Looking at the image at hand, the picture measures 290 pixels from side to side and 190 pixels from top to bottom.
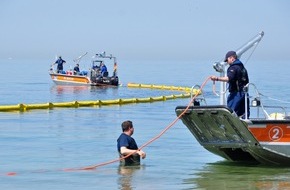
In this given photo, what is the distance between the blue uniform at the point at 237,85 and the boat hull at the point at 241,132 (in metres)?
0.33

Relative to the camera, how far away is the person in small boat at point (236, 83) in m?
14.1

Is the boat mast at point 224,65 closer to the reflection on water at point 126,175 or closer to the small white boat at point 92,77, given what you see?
the reflection on water at point 126,175

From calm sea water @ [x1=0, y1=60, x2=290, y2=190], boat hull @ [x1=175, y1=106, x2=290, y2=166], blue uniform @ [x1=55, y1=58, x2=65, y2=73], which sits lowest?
calm sea water @ [x1=0, y1=60, x2=290, y2=190]

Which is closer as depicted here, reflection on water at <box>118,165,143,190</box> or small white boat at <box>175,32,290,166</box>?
reflection on water at <box>118,165,143,190</box>

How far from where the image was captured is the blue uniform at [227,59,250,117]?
46.2ft

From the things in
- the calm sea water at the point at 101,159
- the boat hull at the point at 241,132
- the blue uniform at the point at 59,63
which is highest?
the blue uniform at the point at 59,63

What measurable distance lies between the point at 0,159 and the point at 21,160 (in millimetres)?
384

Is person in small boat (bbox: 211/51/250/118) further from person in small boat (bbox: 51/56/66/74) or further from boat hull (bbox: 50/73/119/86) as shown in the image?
person in small boat (bbox: 51/56/66/74)

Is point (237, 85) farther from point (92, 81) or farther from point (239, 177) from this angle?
point (92, 81)

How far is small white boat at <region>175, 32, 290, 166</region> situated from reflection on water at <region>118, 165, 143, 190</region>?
117 cm

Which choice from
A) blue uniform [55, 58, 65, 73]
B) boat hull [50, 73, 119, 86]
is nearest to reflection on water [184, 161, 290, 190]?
boat hull [50, 73, 119, 86]

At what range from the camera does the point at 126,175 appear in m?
13.7

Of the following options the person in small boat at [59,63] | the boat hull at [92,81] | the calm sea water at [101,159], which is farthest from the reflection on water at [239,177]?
the person in small boat at [59,63]

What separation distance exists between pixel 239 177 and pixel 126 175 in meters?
1.76
